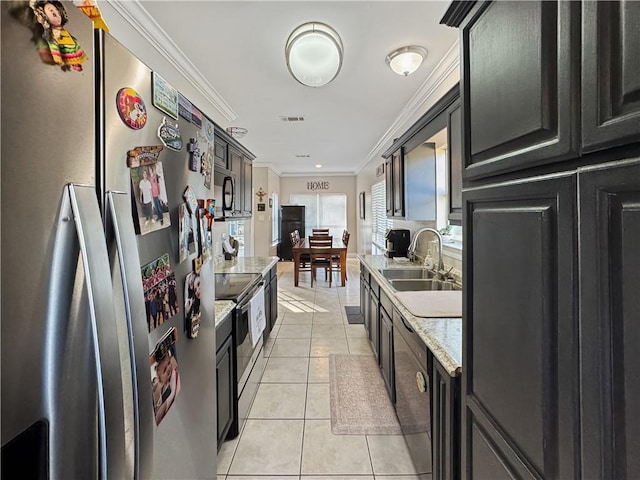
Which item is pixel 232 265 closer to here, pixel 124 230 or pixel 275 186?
pixel 124 230

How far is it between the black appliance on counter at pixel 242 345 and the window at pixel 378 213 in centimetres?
379

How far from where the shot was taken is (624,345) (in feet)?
1.62

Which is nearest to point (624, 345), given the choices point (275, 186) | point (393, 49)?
point (393, 49)

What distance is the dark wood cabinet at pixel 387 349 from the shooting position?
2.16m

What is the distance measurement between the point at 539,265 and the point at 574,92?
0.34 m

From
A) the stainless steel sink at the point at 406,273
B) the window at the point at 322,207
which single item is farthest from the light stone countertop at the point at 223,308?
the window at the point at 322,207

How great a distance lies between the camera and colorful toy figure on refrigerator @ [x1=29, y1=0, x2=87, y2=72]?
506 mm

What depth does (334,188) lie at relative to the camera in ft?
31.1

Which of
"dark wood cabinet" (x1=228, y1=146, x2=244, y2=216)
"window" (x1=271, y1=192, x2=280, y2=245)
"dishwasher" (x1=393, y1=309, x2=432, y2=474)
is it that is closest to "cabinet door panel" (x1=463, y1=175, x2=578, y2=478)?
"dishwasher" (x1=393, y1=309, x2=432, y2=474)

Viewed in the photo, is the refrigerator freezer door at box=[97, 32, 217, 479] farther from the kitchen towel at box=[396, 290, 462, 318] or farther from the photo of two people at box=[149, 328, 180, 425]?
the kitchen towel at box=[396, 290, 462, 318]

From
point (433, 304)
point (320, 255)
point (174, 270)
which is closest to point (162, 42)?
point (174, 270)

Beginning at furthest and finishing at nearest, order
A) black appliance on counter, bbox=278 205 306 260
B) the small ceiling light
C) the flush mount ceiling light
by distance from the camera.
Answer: black appliance on counter, bbox=278 205 306 260 → the small ceiling light → the flush mount ceiling light

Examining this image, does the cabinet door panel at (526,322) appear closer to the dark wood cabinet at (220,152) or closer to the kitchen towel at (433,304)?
the kitchen towel at (433,304)

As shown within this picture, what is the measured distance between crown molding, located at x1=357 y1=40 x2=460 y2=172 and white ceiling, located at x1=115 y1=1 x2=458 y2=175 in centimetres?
2
